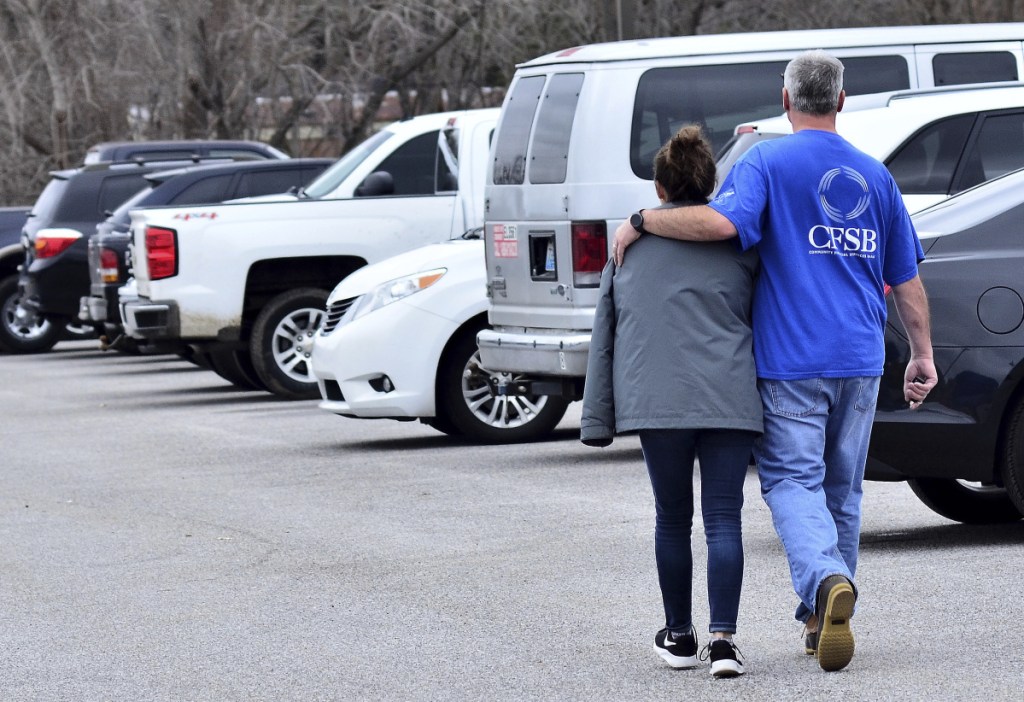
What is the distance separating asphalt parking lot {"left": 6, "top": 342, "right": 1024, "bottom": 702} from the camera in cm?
563

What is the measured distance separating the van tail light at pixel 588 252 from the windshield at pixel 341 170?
513 centimetres

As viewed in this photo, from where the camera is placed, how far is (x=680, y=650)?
565cm

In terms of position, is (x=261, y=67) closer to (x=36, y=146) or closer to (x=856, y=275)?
(x=36, y=146)

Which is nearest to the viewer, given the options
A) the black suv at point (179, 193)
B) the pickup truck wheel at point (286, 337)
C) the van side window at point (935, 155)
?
the van side window at point (935, 155)

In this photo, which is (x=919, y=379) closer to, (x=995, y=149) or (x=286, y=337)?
(x=995, y=149)

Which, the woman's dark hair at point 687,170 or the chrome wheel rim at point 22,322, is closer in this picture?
the woman's dark hair at point 687,170

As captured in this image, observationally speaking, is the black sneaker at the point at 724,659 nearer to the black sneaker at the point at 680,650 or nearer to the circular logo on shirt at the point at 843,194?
the black sneaker at the point at 680,650

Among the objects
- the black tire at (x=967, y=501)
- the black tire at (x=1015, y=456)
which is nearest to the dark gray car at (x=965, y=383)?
the black tire at (x=1015, y=456)

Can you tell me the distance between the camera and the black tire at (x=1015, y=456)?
7.26 meters

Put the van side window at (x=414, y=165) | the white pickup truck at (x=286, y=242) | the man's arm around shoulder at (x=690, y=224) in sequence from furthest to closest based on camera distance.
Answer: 1. the van side window at (x=414, y=165)
2. the white pickup truck at (x=286, y=242)
3. the man's arm around shoulder at (x=690, y=224)

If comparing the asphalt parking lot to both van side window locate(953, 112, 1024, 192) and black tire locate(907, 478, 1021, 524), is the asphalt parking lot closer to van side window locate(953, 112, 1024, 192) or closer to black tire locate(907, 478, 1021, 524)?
black tire locate(907, 478, 1021, 524)

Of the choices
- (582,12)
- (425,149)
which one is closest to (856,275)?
(425,149)

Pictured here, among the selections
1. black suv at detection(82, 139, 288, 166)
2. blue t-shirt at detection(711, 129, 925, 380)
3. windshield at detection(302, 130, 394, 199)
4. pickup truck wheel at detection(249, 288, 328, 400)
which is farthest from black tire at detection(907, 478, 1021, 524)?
black suv at detection(82, 139, 288, 166)

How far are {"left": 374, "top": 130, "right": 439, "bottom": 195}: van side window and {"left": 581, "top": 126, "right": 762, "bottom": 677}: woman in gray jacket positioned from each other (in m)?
9.26
